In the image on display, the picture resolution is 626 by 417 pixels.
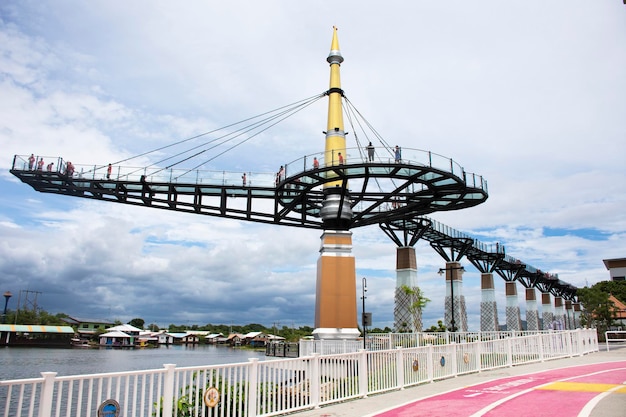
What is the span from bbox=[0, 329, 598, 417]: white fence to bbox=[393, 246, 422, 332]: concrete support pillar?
24.5 metres

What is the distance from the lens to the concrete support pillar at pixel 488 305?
65000 mm

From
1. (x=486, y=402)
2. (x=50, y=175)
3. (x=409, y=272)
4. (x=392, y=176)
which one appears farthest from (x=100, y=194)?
(x=486, y=402)

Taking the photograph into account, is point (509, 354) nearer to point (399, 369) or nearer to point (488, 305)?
point (399, 369)

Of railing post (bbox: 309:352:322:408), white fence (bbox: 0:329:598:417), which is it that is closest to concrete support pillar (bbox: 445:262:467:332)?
white fence (bbox: 0:329:598:417)

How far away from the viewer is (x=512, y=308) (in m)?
73.4

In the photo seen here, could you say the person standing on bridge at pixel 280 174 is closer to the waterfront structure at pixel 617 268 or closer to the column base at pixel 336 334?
the column base at pixel 336 334

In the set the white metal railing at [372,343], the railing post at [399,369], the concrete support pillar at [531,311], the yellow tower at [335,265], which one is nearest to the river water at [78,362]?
the white metal railing at [372,343]

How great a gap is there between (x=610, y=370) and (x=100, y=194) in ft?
116

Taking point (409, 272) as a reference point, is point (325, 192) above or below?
above

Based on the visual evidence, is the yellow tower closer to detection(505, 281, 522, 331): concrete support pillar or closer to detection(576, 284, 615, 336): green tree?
detection(576, 284, 615, 336): green tree

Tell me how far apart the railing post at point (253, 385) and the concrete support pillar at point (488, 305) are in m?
61.3

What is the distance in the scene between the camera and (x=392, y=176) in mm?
29766

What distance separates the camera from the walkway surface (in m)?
10.0

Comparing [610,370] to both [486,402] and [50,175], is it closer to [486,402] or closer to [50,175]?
[486,402]
